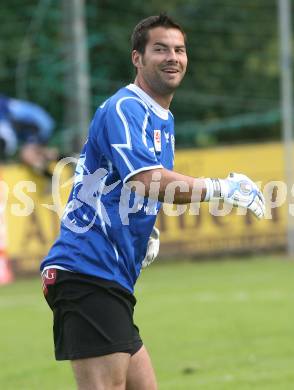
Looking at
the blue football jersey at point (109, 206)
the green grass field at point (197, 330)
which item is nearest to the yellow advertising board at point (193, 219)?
the green grass field at point (197, 330)

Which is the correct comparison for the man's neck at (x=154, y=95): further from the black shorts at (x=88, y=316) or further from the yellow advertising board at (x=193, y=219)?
the yellow advertising board at (x=193, y=219)

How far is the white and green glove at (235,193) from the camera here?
5.35 meters

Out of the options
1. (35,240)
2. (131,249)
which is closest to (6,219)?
(35,240)

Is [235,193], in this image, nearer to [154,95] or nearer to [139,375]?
[154,95]

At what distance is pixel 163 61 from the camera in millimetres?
5453

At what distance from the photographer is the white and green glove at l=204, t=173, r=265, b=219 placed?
535cm

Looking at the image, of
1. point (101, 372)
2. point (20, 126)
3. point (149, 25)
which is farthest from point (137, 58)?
point (20, 126)

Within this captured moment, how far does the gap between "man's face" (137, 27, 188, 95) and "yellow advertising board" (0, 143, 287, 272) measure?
14431mm

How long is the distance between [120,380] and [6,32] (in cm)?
2413

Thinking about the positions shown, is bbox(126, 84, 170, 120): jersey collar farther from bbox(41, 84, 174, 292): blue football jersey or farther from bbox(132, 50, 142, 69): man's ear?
bbox(132, 50, 142, 69): man's ear

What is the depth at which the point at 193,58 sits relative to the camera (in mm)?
29734

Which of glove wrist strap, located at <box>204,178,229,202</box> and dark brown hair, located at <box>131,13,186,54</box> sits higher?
dark brown hair, located at <box>131,13,186,54</box>

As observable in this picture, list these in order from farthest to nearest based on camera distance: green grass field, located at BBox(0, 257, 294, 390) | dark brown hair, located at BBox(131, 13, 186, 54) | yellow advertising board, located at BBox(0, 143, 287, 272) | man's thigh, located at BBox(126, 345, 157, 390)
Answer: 1. yellow advertising board, located at BBox(0, 143, 287, 272)
2. green grass field, located at BBox(0, 257, 294, 390)
3. man's thigh, located at BBox(126, 345, 157, 390)
4. dark brown hair, located at BBox(131, 13, 186, 54)

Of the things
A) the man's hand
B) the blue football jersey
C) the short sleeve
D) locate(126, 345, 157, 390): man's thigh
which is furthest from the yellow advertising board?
the short sleeve
